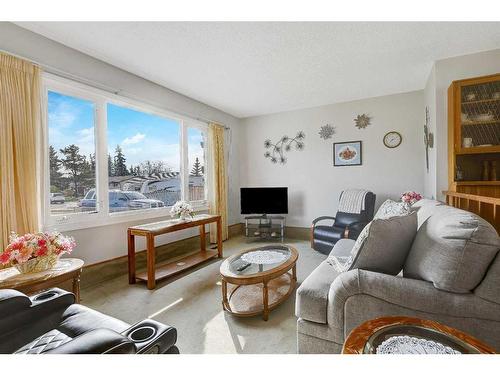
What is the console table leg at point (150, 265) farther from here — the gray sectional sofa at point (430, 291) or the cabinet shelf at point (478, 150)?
the cabinet shelf at point (478, 150)

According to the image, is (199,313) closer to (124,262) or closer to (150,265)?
(150,265)

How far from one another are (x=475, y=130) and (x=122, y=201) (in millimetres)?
4164

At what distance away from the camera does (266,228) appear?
459 cm

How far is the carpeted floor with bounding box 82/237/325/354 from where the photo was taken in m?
1.68

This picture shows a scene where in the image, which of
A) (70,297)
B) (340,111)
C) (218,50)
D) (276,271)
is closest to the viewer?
(70,297)

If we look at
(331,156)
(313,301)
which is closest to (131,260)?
(313,301)

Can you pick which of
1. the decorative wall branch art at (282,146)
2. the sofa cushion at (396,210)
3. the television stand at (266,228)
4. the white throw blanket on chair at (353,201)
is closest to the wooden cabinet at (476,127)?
the sofa cushion at (396,210)

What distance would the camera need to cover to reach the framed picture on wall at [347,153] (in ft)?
14.0

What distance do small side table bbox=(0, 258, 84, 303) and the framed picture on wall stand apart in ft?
13.3

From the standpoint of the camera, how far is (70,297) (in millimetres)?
1343

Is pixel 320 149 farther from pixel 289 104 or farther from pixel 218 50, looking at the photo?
pixel 218 50

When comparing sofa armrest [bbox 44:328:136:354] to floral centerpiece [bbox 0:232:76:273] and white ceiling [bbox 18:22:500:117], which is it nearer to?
floral centerpiece [bbox 0:232:76:273]

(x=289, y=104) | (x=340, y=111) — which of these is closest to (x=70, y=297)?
(x=289, y=104)
